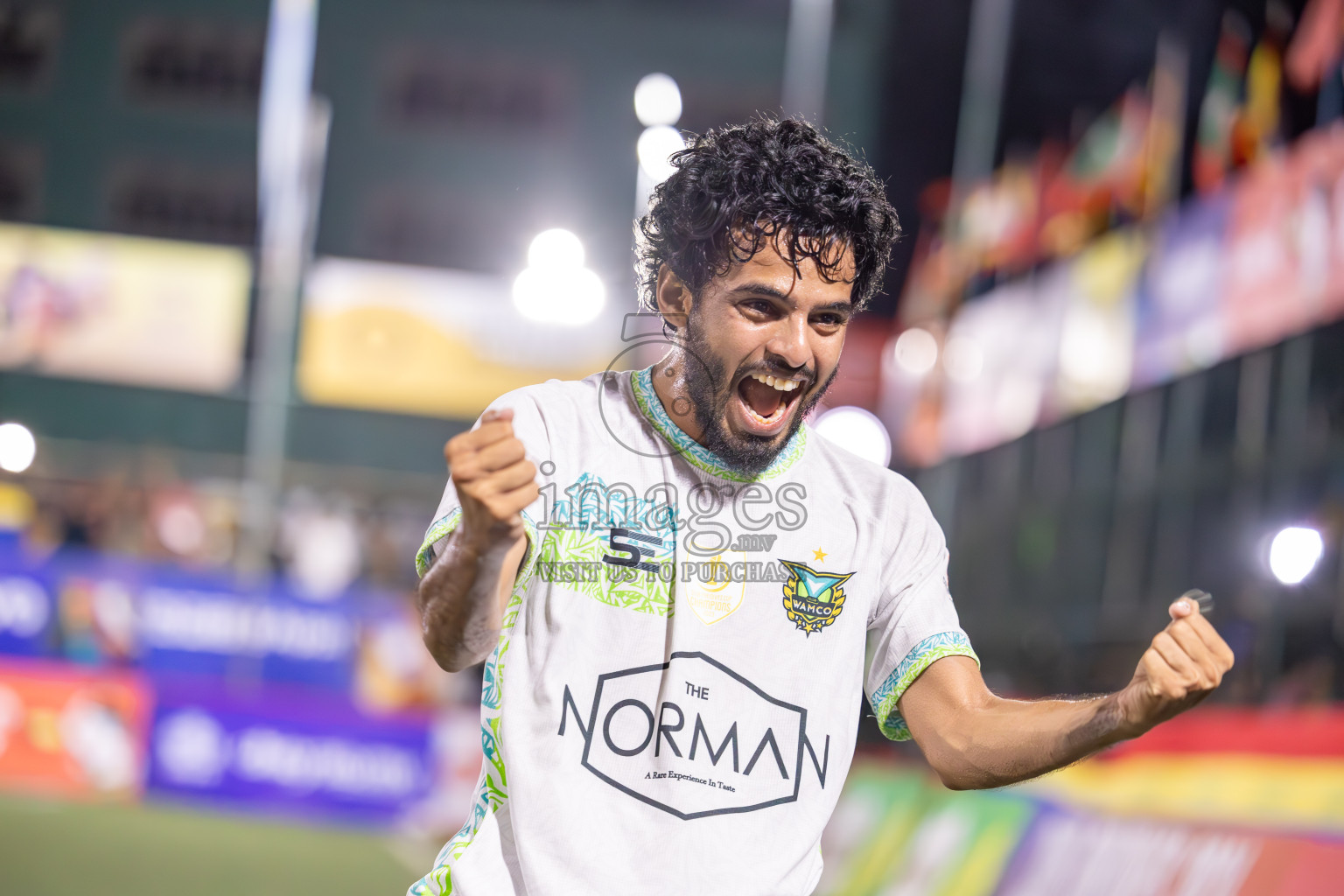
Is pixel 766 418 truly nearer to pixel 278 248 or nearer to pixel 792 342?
pixel 792 342

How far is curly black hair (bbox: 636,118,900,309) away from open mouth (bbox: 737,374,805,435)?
7.8 inches

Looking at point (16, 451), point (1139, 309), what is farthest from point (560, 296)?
point (1139, 309)

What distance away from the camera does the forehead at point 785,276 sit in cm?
265

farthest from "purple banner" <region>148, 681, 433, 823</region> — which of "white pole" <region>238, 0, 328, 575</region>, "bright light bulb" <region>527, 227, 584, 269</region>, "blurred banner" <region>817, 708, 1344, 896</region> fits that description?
"bright light bulb" <region>527, 227, 584, 269</region>

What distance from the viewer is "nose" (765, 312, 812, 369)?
2.63 meters

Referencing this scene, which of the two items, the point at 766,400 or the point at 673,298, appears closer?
the point at 766,400

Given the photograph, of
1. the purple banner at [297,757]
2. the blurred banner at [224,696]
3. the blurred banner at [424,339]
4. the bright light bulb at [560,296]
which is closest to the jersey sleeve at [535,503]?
the blurred banner at [224,696]

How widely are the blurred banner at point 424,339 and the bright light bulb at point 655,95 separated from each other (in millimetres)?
5384

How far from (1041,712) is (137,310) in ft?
68.7

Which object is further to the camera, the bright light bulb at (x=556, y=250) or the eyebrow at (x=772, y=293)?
the bright light bulb at (x=556, y=250)

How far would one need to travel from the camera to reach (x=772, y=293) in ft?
8.68

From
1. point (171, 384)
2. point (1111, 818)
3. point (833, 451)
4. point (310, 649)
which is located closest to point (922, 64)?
point (171, 384)

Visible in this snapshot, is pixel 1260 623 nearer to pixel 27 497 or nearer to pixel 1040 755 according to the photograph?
pixel 1040 755

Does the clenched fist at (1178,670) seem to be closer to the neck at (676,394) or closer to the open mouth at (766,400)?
the open mouth at (766,400)
